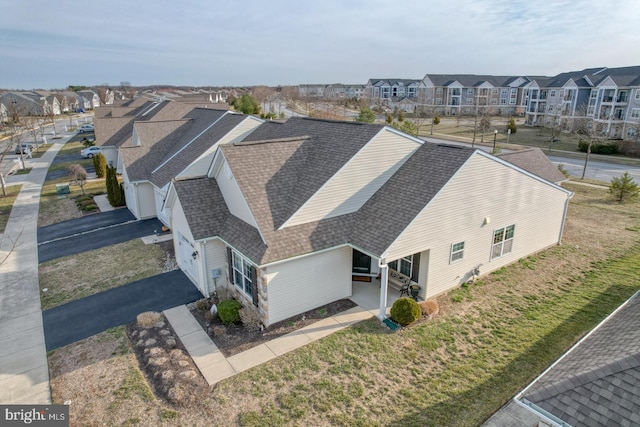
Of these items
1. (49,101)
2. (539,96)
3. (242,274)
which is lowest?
(242,274)

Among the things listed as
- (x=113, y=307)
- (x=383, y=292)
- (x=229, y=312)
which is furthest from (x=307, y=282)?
(x=113, y=307)

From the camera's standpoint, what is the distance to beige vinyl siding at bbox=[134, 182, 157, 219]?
1053 inches

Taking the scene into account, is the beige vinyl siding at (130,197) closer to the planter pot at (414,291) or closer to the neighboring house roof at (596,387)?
the planter pot at (414,291)

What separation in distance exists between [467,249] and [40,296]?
1897 centimetres

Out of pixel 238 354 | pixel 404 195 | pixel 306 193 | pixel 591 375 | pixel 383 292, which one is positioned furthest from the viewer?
pixel 404 195

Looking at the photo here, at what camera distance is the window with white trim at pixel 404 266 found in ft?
55.6

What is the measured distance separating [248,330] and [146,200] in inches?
663

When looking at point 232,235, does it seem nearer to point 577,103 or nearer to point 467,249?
point 467,249

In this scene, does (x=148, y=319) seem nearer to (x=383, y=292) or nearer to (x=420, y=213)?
(x=383, y=292)

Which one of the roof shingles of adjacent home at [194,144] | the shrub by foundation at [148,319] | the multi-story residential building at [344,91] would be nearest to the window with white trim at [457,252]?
the shrub by foundation at [148,319]

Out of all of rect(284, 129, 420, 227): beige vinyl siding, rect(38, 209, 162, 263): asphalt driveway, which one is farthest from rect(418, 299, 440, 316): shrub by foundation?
rect(38, 209, 162, 263): asphalt driveway

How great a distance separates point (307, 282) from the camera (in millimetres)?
15031

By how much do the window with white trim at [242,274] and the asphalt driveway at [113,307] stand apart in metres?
2.06

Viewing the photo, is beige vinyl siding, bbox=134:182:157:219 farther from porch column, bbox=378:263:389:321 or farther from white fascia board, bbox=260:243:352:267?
porch column, bbox=378:263:389:321
